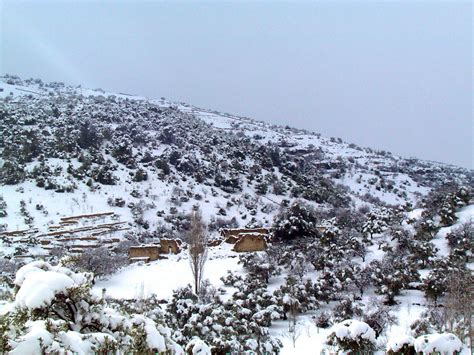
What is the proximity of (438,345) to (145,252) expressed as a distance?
17.2m

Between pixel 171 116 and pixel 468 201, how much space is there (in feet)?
165

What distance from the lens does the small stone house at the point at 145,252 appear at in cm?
2122

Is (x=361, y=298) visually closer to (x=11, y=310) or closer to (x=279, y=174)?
(x=11, y=310)

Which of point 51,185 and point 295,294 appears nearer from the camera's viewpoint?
point 295,294

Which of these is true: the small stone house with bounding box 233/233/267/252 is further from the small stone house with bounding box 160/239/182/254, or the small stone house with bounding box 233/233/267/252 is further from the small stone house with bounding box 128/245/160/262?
the small stone house with bounding box 128/245/160/262

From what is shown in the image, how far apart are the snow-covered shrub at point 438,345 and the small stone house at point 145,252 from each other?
1647 centimetres

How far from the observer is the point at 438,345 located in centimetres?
616

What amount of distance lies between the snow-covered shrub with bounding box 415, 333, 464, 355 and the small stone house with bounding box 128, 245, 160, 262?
1647cm

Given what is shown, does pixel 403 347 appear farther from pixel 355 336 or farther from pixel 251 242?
pixel 251 242

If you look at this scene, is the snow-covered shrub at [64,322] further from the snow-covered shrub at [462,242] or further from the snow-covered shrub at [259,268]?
the snow-covered shrub at [462,242]

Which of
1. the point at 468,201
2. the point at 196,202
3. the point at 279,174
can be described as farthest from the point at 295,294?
the point at 279,174

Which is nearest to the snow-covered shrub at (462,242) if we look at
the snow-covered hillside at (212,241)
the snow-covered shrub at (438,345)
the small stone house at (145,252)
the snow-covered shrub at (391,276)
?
the snow-covered hillside at (212,241)

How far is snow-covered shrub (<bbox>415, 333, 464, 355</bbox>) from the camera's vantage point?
20.3 ft

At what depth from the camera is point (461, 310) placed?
10.2m
